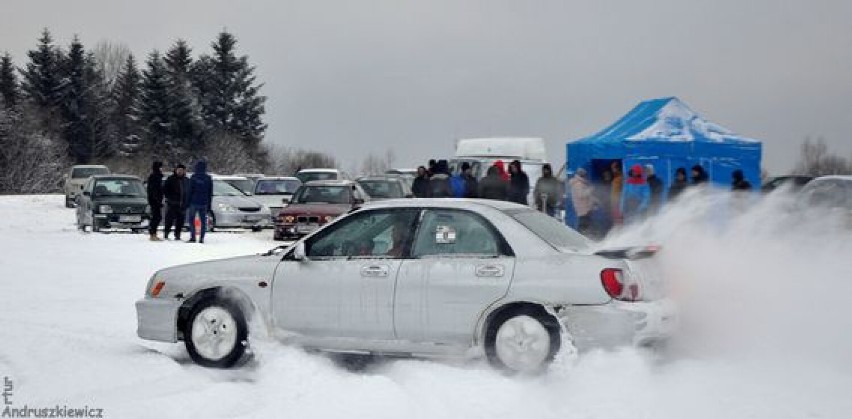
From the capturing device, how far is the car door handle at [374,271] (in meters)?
7.95

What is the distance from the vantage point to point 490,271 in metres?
7.67

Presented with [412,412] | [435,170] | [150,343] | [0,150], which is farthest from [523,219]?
[0,150]

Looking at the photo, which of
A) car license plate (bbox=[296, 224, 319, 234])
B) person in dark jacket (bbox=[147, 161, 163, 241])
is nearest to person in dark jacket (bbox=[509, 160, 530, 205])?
car license plate (bbox=[296, 224, 319, 234])

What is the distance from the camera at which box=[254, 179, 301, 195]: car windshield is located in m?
31.1

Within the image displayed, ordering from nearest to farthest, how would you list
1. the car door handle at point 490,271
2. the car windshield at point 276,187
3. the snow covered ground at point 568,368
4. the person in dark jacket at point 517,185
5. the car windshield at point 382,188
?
the snow covered ground at point 568,368 < the car door handle at point 490,271 < the person in dark jacket at point 517,185 < the car windshield at point 382,188 < the car windshield at point 276,187

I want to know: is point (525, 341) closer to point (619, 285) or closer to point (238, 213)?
point (619, 285)

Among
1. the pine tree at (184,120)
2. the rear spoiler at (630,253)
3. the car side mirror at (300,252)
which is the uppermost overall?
the pine tree at (184,120)

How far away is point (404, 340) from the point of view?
780cm

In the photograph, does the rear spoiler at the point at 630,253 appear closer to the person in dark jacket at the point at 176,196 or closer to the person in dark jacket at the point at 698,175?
the person in dark jacket at the point at 698,175

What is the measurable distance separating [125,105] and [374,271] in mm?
92011

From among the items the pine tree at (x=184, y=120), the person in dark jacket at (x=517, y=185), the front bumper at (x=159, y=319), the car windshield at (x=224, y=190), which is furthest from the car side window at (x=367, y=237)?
the pine tree at (x=184, y=120)

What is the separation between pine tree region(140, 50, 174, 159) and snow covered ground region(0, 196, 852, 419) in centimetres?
6511

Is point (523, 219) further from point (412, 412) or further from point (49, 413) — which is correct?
point (49, 413)

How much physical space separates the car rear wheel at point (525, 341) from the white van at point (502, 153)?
876 inches
